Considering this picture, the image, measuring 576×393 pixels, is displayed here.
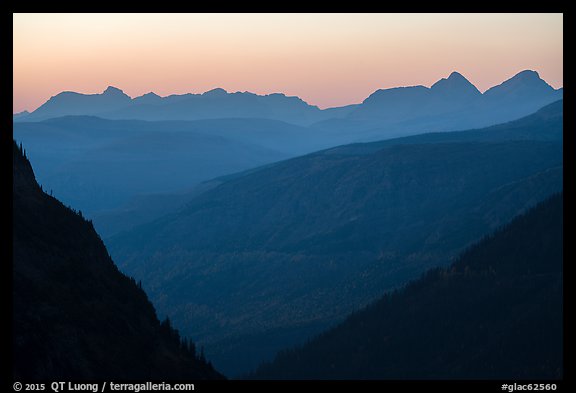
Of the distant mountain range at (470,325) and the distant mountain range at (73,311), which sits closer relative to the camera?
the distant mountain range at (73,311)

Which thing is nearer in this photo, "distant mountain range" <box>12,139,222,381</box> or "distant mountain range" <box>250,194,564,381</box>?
"distant mountain range" <box>12,139,222,381</box>

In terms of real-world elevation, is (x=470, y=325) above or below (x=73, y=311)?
below

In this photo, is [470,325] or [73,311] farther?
[470,325]

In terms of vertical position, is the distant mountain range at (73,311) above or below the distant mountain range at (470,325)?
above

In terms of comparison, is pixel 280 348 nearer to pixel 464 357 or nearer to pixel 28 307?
pixel 464 357
